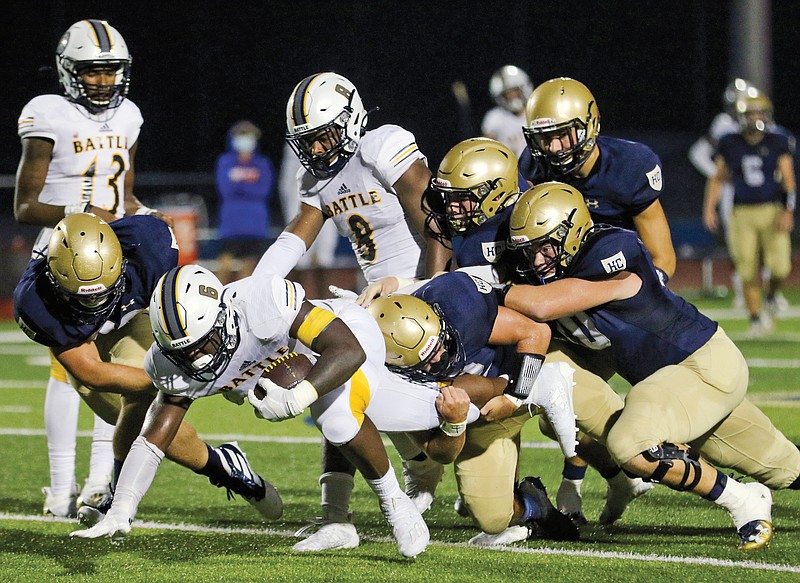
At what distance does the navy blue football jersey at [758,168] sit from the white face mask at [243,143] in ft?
14.9

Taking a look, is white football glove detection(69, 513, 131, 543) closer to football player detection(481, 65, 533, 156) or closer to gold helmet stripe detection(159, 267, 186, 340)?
gold helmet stripe detection(159, 267, 186, 340)

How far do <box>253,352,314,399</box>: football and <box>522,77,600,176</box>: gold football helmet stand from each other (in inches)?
49.4

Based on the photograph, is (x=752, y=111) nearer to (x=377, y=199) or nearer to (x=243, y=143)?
(x=243, y=143)

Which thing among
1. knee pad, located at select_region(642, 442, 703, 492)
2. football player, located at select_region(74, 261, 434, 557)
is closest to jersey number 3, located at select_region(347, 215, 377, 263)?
football player, located at select_region(74, 261, 434, 557)

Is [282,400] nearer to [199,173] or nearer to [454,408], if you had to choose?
[454,408]

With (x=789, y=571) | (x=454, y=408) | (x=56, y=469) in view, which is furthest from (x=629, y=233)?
(x=56, y=469)

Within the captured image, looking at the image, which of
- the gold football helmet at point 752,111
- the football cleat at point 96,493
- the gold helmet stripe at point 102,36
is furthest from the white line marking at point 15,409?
the gold football helmet at point 752,111

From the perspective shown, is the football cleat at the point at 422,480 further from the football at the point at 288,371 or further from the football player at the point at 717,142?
the football player at the point at 717,142

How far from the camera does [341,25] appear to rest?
1648 centimetres

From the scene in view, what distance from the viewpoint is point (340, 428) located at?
12.3 ft

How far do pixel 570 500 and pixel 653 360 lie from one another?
69cm

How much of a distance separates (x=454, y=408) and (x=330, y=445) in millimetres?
595

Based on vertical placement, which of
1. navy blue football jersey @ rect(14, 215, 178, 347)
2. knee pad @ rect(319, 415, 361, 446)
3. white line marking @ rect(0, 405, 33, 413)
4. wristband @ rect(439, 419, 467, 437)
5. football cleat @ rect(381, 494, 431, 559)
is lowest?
white line marking @ rect(0, 405, 33, 413)

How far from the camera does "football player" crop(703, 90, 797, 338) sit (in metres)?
9.70
